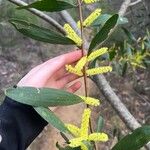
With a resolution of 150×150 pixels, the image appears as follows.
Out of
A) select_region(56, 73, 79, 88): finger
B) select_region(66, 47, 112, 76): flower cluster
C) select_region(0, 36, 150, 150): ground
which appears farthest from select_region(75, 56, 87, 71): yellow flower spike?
select_region(0, 36, 150, 150): ground

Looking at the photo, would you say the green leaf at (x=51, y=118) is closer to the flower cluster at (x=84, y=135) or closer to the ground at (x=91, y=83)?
the flower cluster at (x=84, y=135)

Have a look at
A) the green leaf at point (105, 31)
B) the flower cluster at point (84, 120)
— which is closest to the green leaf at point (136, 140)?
the flower cluster at point (84, 120)

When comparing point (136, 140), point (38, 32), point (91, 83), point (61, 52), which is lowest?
point (91, 83)

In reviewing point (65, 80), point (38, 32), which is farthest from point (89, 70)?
point (65, 80)

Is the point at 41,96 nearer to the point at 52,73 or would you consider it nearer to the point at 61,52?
the point at 52,73

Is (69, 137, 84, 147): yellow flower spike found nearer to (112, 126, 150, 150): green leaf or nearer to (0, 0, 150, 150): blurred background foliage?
(112, 126, 150, 150): green leaf
